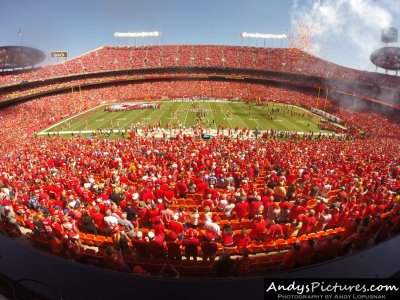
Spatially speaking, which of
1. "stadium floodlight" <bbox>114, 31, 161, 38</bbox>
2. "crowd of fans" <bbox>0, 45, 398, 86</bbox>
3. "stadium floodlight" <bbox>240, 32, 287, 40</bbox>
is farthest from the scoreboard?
"stadium floodlight" <bbox>240, 32, 287, 40</bbox>

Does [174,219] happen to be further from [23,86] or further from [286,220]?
[23,86]

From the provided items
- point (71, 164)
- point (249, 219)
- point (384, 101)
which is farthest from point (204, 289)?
point (384, 101)

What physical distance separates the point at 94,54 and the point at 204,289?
80048 mm

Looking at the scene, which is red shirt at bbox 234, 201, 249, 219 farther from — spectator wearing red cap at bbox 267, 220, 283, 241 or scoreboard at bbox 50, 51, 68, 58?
scoreboard at bbox 50, 51, 68, 58

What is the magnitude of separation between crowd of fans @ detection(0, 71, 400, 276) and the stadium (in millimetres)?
53

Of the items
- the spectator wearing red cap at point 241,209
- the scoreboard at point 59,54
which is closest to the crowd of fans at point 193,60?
the scoreboard at point 59,54

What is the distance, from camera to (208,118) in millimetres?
41281

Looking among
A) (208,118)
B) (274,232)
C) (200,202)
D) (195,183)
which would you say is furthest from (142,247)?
(208,118)

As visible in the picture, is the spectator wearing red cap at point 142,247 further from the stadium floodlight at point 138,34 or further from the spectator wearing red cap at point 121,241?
the stadium floodlight at point 138,34

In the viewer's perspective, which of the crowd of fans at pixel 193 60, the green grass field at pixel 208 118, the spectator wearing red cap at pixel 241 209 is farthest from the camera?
the crowd of fans at pixel 193 60

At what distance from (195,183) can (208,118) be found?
30.1m

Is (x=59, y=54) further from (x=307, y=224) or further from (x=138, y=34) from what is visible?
(x=307, y=224)

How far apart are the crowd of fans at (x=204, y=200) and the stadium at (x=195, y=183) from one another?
53 millimetres

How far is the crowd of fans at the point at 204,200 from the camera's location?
5.84 m
